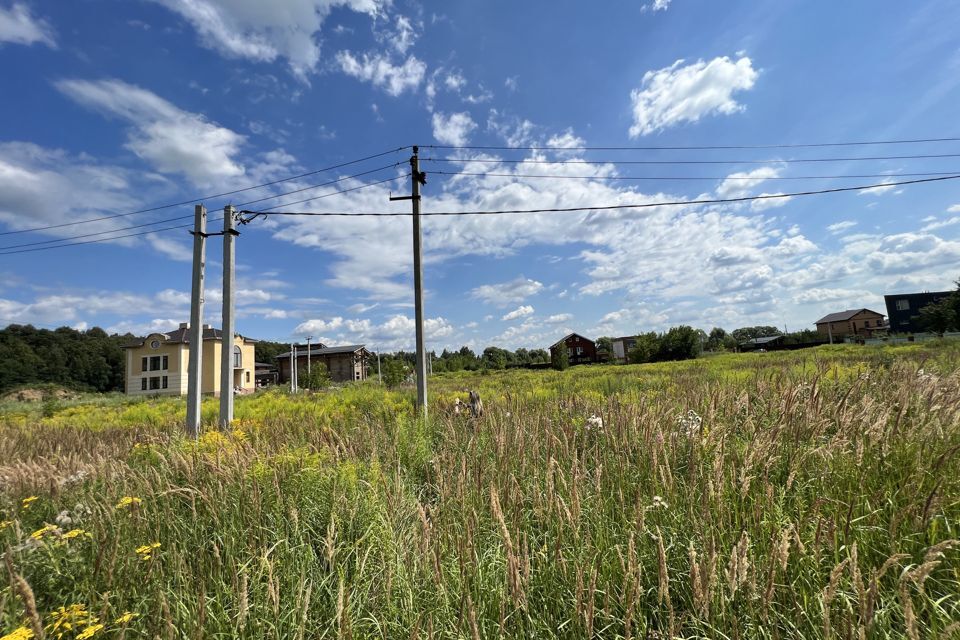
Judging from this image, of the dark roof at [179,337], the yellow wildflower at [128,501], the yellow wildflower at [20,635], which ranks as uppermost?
the dark roof at [179,337]

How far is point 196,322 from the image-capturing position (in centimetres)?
773

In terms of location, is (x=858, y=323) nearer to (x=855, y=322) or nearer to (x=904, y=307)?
(x=855, y=322)

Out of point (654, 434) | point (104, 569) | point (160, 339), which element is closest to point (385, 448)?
point (104, 569)

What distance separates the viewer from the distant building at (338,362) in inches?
2458

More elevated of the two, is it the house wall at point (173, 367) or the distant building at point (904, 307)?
the distant building at point (904, 307)

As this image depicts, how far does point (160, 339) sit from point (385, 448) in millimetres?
44083

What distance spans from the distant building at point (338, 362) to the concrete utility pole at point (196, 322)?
54.8 metres

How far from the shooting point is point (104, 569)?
8.90 ft

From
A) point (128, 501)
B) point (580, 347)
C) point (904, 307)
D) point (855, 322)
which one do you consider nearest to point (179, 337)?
point (128, 501)

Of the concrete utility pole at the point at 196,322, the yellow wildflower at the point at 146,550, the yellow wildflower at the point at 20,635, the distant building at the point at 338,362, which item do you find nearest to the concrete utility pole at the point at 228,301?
the concrete utility pole at the point at 196,322

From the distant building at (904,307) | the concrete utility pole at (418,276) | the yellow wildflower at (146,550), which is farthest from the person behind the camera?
the distant building at (904,307)

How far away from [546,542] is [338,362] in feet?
215

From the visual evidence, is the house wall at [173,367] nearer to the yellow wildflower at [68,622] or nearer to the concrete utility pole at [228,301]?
the concrete utility pole at [228,301]

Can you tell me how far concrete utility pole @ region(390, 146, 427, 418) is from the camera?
8734mm
